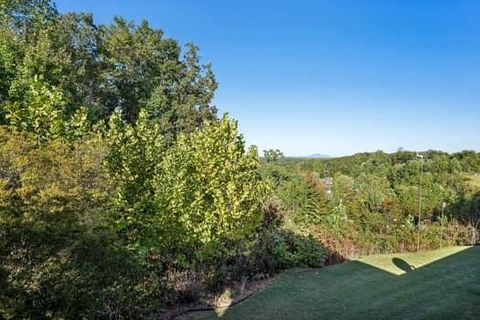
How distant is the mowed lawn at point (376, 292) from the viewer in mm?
5945

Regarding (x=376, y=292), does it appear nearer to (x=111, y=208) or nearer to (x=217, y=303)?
(x=217, y=303)

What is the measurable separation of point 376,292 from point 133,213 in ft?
15.7

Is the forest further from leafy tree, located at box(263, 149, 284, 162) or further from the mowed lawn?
leafy tree, located at box(263, 149, 284, 162)

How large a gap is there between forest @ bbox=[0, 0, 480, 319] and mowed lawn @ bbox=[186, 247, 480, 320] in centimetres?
88

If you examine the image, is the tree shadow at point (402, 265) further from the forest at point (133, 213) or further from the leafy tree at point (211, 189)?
the leafy tree at point (211, 189)

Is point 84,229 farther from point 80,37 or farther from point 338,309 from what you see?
point 80,37

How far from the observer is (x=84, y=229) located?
501cm

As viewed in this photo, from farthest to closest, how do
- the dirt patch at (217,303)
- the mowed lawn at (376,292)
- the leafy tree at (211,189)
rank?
the leafy tree at (211,189) → the dirt patch at (217,303) → the mowed lawn at (376,292)

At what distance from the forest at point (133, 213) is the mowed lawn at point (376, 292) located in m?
0.88

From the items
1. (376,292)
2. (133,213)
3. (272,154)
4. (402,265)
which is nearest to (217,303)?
(133,213)

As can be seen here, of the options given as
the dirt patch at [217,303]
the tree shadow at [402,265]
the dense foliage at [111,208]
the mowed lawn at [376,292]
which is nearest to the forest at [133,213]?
the dense foliage at [111,208]

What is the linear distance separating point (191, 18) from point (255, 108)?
5438 millimetres

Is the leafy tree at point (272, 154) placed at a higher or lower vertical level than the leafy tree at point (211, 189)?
higher

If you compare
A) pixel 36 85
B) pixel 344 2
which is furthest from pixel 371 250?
pixel 36 85
